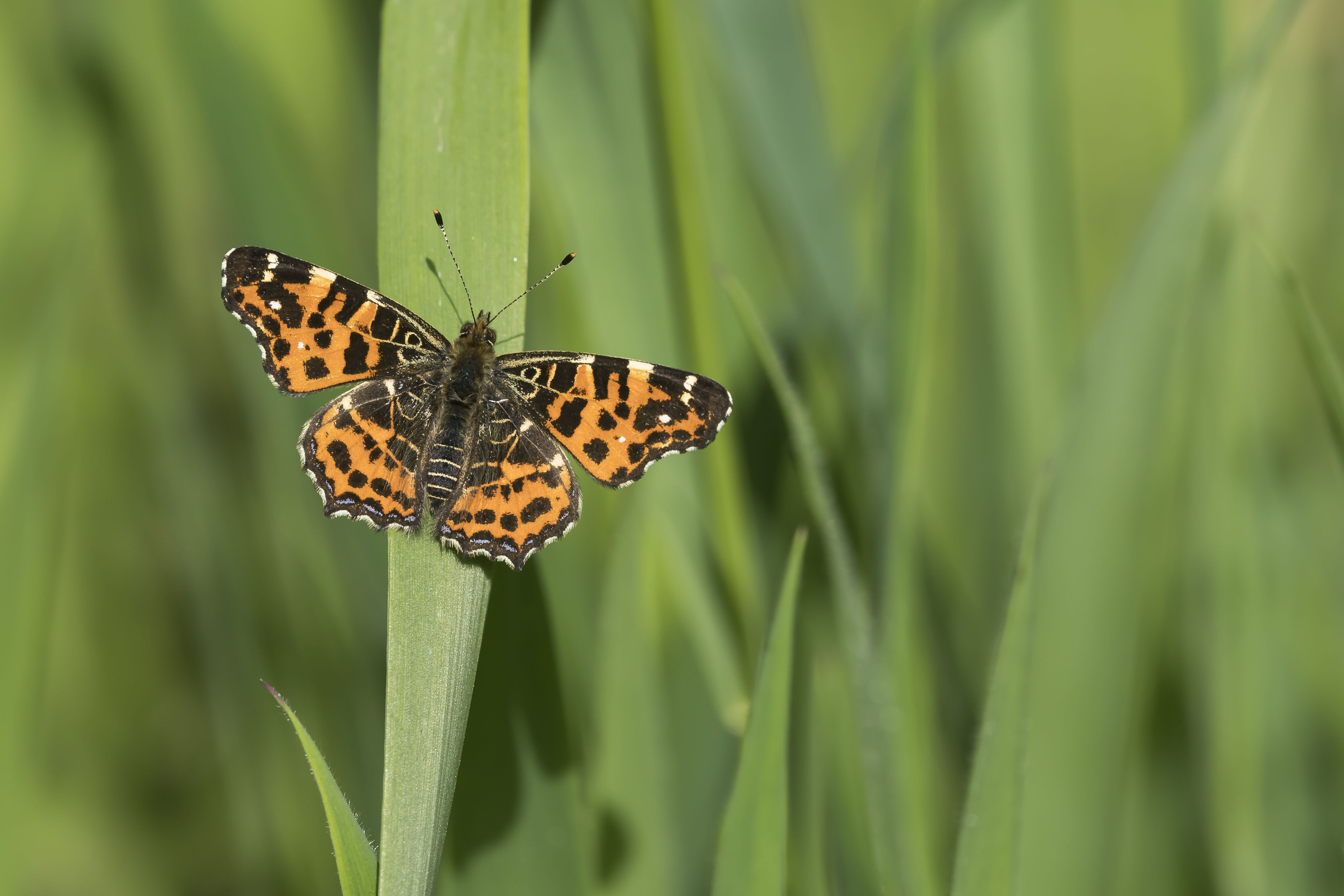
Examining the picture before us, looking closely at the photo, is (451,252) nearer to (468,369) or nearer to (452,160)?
(452,160)

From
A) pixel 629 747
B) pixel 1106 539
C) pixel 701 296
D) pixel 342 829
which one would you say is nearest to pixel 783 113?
pixel 701 296

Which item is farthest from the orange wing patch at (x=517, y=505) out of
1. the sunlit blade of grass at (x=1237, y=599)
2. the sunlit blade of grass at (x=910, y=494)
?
the sunlit blade of grass at (x=1237, y=599)

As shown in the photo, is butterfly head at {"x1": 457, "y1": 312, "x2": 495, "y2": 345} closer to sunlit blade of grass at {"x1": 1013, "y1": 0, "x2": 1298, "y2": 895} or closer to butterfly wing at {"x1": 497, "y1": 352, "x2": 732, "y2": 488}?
butterfly wing at {"x1": 497, "y1": 352, "x2": 732, "y2": 488}

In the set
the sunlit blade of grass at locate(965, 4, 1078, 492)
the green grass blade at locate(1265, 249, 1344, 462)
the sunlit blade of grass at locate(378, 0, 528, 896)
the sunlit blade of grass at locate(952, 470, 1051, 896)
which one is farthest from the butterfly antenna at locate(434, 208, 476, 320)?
the sunlit blade of grass at locate(965, 4, 1078, 492)

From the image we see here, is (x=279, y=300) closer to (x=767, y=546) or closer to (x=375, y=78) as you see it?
(x=375, y=78)

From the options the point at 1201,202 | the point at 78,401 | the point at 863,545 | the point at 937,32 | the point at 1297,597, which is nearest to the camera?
the point at 1201,202

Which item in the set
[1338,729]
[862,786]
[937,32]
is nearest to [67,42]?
[937,32]

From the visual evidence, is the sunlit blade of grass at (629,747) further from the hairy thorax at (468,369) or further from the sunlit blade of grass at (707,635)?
the hairy thorax at (468,369)

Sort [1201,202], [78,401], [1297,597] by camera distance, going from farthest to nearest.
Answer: [78,401], [1297,597], [1201,202]
